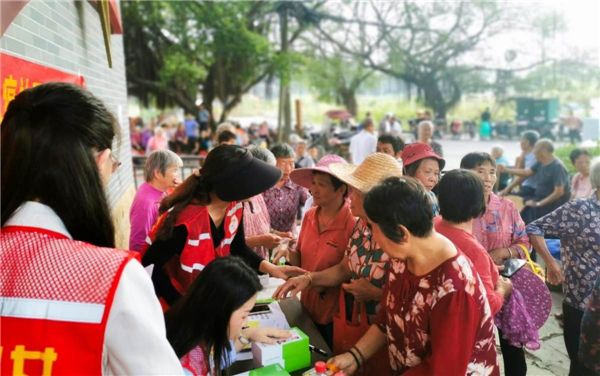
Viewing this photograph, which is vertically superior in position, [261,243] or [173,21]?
[173,21]

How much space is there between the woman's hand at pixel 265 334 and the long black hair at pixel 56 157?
3.14 feet

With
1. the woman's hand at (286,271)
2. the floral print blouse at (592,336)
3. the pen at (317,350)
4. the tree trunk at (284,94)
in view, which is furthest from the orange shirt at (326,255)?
the tree trunk at (284,94)

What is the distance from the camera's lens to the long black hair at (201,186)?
69.1 inches

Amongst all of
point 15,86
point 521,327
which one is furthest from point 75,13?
point 521,327

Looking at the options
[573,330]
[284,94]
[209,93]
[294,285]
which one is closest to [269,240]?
[294,285]

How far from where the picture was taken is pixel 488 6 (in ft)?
54.4

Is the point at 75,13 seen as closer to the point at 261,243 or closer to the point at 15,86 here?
the point at 15,86

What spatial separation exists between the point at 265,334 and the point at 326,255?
0.65 meters

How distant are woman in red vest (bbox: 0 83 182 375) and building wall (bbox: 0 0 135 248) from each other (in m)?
0.19

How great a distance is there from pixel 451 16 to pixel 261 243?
1688 cm

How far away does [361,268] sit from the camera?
1.96 meters

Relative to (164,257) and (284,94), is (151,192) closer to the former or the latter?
(164,257)

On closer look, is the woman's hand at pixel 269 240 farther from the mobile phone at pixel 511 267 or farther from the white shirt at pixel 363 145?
the white shirt at pixel 363 145

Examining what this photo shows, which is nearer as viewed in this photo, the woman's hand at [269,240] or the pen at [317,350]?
the pen at [317,350]
